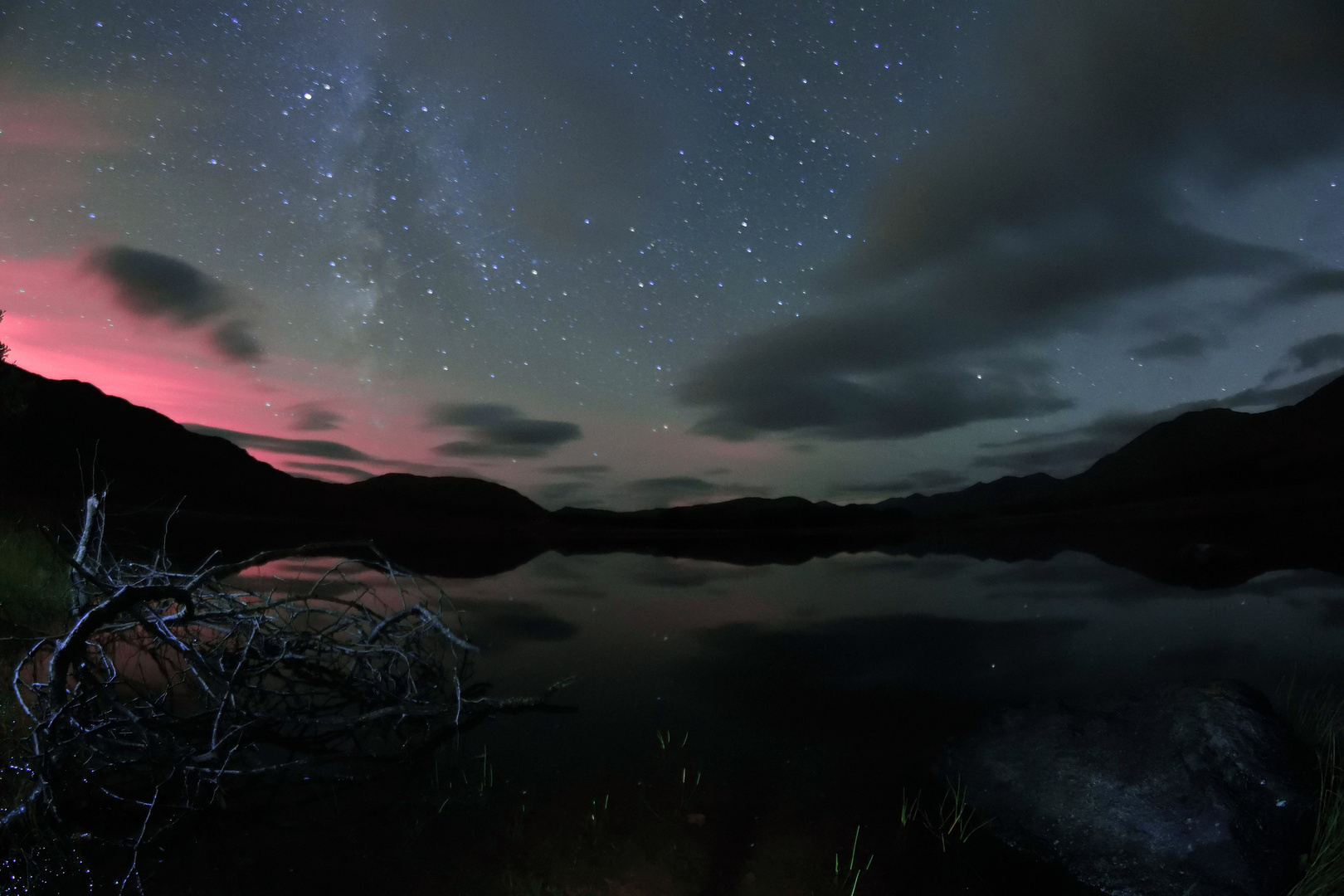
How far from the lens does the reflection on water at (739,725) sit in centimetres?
477

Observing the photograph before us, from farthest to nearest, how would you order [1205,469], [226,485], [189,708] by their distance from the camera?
[1205,469]
[226,485]
[189,708]

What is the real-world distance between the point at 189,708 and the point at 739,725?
7001 mm

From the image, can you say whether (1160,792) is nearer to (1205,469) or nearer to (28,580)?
(28,580)

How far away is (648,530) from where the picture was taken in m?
123

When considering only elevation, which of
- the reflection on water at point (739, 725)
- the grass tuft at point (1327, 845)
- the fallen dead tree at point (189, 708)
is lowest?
the reflection on water at point (739, 725)

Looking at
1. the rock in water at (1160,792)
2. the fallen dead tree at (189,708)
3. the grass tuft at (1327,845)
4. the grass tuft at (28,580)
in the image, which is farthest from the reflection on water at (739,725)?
the grass tuft at (28,580)

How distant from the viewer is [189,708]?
7.61m

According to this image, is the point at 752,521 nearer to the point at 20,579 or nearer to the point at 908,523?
the point at 908,523

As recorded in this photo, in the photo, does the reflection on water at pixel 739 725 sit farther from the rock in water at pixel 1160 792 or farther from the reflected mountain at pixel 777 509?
the reflected mountain at pixel 777 509

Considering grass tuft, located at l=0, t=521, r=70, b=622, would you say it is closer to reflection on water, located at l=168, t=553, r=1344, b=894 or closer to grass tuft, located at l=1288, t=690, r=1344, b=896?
reflection on water, located at l=168, t=553, r=1344, b=894

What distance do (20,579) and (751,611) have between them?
54.0 feet

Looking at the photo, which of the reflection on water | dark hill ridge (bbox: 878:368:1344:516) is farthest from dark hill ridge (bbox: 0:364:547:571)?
dark hill ridge (bbox: 878:368:1344:516)

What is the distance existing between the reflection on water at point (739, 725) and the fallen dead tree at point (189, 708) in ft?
2.19

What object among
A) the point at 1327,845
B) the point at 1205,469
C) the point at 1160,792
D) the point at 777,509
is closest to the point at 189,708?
the point at 1160,792
